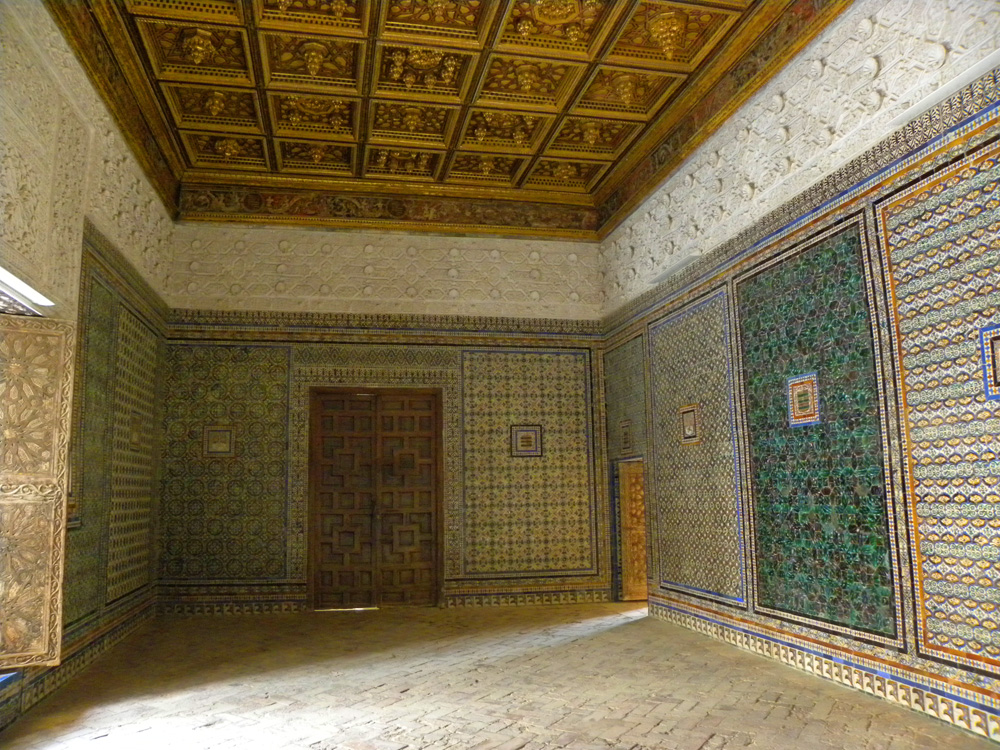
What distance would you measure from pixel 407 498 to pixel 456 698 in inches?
147

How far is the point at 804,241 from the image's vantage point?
15.9ft

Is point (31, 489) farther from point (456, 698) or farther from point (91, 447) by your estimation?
point (456, 698)

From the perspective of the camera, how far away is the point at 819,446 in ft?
15.3

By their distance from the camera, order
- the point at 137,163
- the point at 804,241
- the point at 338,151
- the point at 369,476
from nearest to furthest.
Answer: the point at 804,241, the point at 137,163, the point at 338,151, the point at 369,476

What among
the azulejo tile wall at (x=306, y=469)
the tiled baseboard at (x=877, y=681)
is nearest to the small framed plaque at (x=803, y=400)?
the tiled baseboard at (x=877, y=681)

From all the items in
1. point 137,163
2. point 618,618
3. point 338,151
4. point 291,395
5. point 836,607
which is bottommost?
point 618,618

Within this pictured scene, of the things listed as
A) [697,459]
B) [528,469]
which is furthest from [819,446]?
[528,469]

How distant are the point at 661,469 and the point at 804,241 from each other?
2702mm

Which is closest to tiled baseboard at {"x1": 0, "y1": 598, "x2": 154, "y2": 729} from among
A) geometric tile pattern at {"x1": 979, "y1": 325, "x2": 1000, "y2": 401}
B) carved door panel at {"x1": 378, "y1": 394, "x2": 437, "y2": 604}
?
carved door panel at {"x1": 378, "y1": 394, "x2": 437, "y2": 604}

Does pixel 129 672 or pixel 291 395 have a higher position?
pixel 291 395

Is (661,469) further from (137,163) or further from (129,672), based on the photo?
(137,163)

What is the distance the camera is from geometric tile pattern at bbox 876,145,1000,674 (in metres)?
3.48

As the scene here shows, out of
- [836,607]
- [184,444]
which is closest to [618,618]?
[836,607]

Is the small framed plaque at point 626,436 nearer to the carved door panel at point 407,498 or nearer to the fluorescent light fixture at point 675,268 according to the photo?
the fluorescent light fixture at point 675,268
